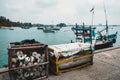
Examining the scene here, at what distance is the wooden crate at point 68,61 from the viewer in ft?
13.9

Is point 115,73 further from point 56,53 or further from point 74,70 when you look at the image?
point 56,53

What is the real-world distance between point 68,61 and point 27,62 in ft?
4.78

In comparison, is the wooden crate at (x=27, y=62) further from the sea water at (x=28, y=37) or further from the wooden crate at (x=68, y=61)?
the sea water at (x=28, y=37)

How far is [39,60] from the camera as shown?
3.95 m

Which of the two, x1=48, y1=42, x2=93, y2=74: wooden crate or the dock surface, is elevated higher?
x1=48, y1=42, x2=93, y2=74: wooden crate

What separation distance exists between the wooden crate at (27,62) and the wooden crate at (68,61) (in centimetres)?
39

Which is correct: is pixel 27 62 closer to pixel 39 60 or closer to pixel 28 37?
pixel 39 60

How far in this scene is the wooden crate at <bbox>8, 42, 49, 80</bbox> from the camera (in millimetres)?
3543

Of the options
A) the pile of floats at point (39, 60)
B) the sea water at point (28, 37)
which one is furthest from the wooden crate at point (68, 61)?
the sea water at point (28, 37)

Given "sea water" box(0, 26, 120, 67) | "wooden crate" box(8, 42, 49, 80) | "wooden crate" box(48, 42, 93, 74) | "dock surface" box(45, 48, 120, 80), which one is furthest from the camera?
"sea water" box(0, 26, 120, 67)

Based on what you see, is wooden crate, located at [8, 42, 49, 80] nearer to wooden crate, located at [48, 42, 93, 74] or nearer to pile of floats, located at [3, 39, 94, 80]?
pile of floats, located at [3, 39, 94, 80]

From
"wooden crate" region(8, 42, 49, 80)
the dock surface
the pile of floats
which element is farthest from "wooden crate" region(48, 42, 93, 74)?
"wooden crate" region(8, 42, 49, 80)

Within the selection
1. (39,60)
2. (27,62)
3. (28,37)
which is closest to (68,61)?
(39,60)

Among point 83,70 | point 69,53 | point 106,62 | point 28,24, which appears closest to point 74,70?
point 83,70
